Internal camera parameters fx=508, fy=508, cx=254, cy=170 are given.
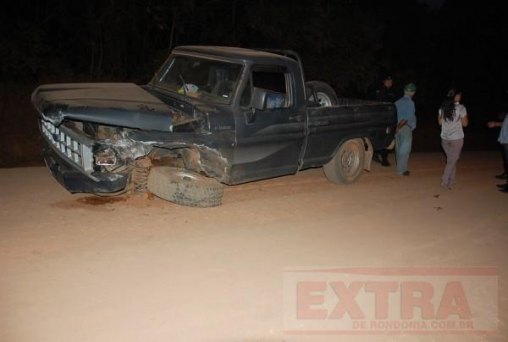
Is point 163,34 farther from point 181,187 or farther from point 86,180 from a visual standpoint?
point 86,180

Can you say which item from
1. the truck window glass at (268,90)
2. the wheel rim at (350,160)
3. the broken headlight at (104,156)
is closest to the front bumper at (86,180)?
the broken headlight at (104,156)

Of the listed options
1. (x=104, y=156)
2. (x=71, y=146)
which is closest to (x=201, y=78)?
(x=104, y=156)

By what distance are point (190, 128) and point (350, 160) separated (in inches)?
147

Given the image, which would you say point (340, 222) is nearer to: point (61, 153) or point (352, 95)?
point (61, 153)

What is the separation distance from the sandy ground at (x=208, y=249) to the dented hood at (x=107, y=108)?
1258 millimetres

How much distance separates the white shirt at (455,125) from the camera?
892 centimetres

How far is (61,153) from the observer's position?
20.9 ft

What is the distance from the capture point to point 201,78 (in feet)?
24.5

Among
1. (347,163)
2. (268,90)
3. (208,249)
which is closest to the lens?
(208,249)

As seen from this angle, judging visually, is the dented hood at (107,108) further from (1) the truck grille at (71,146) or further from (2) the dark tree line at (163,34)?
(2) the dark tree line at (163,34)

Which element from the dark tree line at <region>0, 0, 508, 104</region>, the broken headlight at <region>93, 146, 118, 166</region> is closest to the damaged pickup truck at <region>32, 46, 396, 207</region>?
the broken headlight at <region>93, 146, 118, 166</region>

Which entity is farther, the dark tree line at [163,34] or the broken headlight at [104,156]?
the dark tree line at [163,34]

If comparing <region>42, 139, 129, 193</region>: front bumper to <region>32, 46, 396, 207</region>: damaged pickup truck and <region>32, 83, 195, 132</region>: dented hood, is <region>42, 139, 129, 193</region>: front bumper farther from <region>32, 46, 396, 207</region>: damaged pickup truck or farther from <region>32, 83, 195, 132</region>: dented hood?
<region>32, 83, 195, 132</region>: dented hood

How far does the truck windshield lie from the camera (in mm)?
7156
